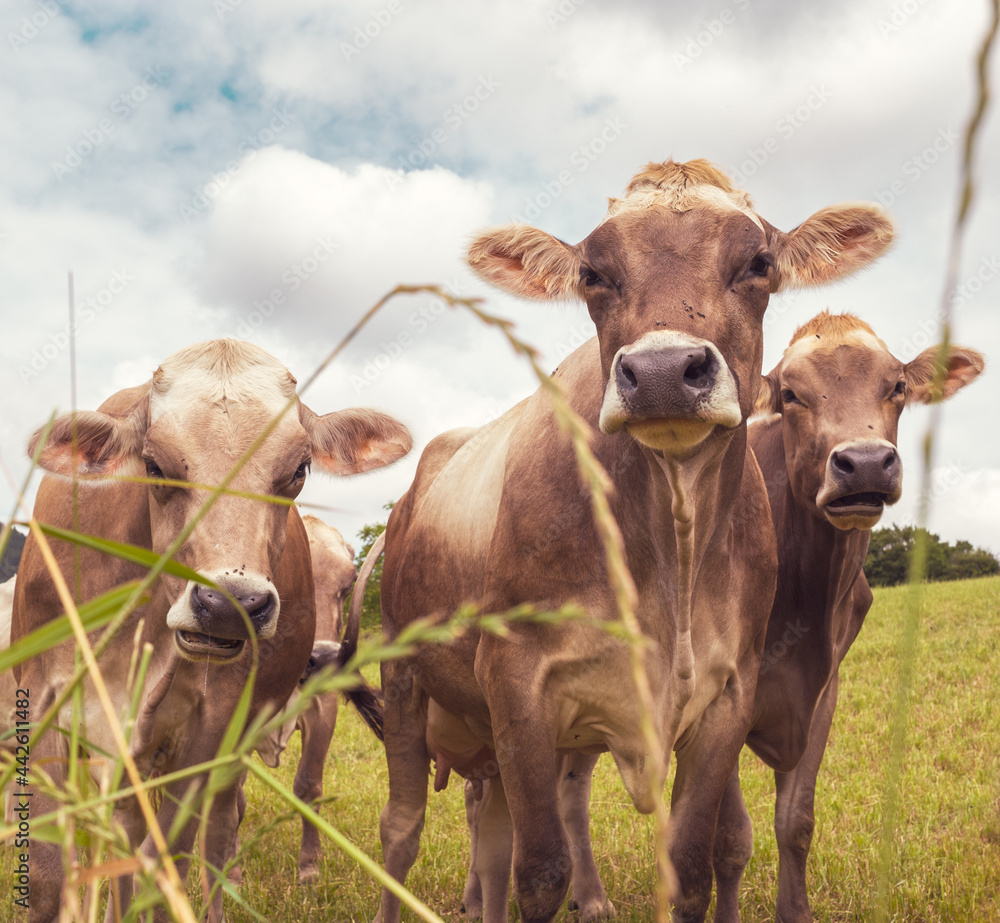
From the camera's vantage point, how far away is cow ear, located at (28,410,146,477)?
3.86 m

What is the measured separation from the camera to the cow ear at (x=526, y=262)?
3.54 metres

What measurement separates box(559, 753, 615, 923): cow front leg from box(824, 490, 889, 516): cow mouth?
206 centimetres

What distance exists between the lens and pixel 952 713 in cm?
938

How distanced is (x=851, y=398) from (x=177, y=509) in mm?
3252

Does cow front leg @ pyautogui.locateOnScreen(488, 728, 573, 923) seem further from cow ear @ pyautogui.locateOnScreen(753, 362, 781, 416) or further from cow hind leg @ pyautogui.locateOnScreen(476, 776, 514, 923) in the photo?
cow ear @ pyautogui.locateOnScreen(753, 362, 781, 416)

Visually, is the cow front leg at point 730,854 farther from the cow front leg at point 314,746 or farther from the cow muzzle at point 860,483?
the cow front leg at point 314,746

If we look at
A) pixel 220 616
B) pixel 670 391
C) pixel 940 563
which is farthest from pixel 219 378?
pixel 940 563

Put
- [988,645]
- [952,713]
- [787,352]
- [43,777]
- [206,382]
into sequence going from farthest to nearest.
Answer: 1. [988,645]
2. [952,713]
3. [787,352]
4. [206,382]
5. [43,777]

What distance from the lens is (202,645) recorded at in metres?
3.10

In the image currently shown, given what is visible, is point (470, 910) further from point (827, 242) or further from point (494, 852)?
point (827, 242)

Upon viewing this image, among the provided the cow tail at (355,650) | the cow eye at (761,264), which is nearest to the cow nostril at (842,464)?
the cow eye at (761,264)

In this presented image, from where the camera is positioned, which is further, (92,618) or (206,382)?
(206,382)

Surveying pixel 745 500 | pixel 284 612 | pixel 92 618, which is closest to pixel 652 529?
pixel 745 500

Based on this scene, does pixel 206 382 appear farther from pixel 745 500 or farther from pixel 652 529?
pixel 745 500
